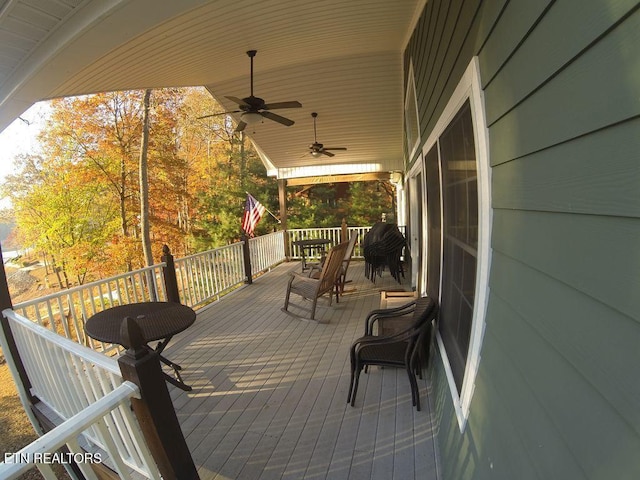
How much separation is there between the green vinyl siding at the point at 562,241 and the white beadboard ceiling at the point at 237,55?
232 cm

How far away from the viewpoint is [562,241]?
0.66 m

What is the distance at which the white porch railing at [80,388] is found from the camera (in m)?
1.39

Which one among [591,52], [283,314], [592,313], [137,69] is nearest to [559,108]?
[591,52]

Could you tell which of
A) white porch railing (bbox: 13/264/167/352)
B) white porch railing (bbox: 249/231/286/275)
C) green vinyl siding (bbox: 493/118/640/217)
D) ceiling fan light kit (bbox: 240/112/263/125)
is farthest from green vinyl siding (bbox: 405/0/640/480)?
white porch railing (bbox: 249/231/286/275)

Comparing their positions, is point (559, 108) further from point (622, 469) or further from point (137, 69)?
point (137, 69)

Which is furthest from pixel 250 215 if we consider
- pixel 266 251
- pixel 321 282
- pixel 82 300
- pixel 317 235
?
pixel 82 300

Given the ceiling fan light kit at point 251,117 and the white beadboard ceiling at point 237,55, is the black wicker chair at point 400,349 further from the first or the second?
the ceiling fan light kit at point 251,117

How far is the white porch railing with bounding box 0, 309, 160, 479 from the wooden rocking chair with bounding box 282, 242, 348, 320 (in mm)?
2490

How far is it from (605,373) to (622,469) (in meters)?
0.13

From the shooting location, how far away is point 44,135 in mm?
10391

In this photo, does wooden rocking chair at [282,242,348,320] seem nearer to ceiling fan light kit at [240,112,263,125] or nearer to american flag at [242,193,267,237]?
ceiling fan light kit at [240,112,263,125]

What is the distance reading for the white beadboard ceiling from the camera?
7.22 feet

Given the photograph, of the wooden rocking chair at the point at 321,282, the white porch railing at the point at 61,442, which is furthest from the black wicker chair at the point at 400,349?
the wooden rocking chair at the point at 321,282

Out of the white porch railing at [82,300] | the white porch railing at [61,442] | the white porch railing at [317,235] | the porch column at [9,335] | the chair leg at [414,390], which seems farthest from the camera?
the white porch railing at [317,235]
